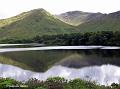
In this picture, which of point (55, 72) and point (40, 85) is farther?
point (55, 72)

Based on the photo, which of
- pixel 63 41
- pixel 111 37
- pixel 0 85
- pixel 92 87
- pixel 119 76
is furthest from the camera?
pixel 63 41

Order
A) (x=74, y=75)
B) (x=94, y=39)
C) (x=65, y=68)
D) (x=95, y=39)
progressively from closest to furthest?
(x=74, y=75) < (x=65, y=68) < (x=95, y=39) < (x=94, y=39)

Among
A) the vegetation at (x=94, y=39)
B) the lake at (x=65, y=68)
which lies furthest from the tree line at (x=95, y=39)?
the lake at (x=65, y=68)

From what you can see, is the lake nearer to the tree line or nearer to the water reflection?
the water reflection

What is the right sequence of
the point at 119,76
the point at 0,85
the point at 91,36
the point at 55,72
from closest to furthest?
the point at 0,85
the point at 119,76
the point at 55,72
the point at 91,36

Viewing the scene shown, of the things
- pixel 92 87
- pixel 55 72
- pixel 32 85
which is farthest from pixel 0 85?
pixel 55 72

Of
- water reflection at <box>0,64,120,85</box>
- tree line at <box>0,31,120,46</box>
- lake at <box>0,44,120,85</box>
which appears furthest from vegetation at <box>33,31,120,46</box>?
water reflection at <box>0,64,120,85</box>

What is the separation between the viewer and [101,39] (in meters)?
144

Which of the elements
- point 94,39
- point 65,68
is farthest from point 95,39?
point 65,68

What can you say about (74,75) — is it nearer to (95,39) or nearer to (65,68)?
(65,68)

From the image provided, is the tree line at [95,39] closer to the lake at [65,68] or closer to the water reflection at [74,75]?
the lake at [65,68]

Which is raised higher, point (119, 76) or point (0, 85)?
point (0, 85)

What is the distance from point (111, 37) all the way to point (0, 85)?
387 ft

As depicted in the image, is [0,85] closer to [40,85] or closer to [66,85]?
[40,85]
